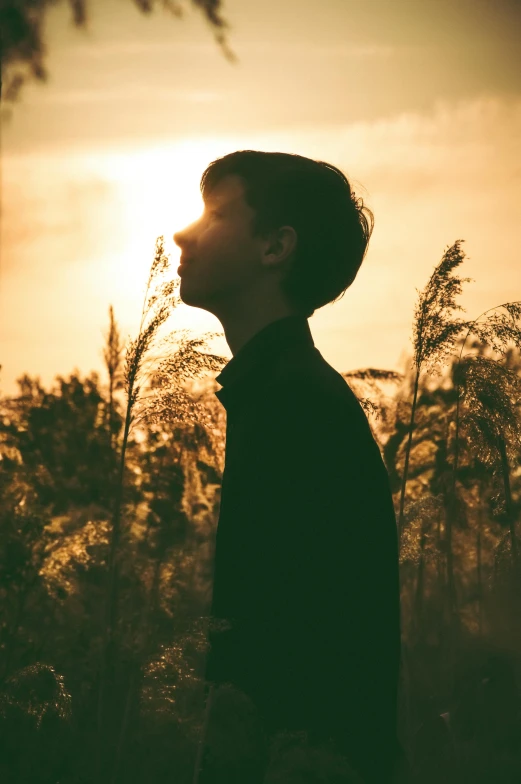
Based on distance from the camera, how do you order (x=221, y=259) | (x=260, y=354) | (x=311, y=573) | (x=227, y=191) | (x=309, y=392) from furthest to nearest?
(x=227, y=191)
(x=221, y=259)
(x=260, y=354)
(x=309, y=392)
(x=311, y=573)

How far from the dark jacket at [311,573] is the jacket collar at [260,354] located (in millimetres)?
135

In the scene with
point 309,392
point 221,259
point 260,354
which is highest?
point 221,259

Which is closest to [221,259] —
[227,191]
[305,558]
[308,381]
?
[227,191]

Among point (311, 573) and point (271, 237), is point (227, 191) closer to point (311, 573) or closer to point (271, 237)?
point (271, 237)

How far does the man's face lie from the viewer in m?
2.29

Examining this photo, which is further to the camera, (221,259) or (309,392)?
(221,259)

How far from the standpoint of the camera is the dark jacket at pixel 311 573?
165cm

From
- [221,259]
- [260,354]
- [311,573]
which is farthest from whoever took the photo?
[221,259]

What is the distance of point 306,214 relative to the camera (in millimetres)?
2498

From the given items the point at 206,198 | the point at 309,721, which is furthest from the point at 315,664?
the point at 206,198

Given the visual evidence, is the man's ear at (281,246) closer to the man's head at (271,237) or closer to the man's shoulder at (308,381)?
the man's head at (271,237)

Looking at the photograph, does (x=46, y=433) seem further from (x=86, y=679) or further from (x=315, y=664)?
(x=315, y=664)

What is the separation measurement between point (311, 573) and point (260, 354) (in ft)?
2.14

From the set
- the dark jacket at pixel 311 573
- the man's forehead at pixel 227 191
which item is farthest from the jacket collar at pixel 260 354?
the man's forehead at pixel 227 191
